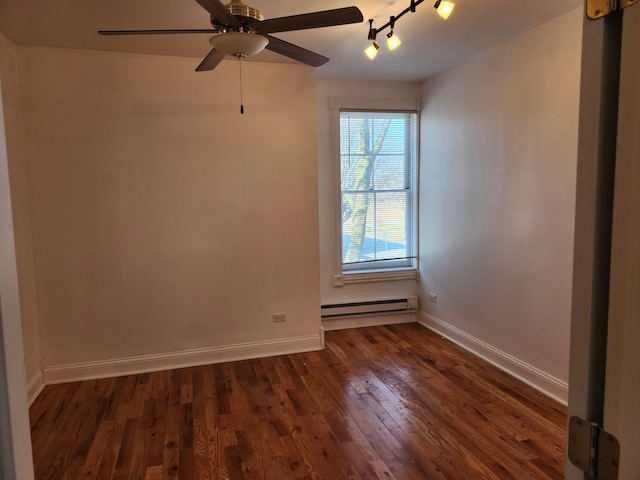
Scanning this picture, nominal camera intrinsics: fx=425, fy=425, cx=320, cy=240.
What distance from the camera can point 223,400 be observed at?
3.09m

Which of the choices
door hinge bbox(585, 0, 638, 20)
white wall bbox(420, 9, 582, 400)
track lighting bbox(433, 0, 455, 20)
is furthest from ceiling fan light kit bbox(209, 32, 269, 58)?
white wall bbox(420, 9, 582, 400)

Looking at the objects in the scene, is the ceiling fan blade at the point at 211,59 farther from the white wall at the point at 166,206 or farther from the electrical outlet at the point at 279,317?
the electrical outlet at the point at 279,317

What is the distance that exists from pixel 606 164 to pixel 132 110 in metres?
3.49

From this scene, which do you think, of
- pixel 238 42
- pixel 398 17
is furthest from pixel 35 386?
pixel 398 17

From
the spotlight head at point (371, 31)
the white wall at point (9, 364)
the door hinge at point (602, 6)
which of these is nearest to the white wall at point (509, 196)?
the spotlight head at point (371, 31)

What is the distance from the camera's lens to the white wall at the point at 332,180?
4.39m

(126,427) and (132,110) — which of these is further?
(132,110)

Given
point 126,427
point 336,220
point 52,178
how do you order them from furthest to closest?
point 336,220 < point 52,178 < point 126,427

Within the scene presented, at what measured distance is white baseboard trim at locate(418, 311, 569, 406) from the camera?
9.84ft

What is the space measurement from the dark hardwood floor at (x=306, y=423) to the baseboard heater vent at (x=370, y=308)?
83 centimetres

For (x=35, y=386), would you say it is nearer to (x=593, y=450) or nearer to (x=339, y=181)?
(x=339, y=181)

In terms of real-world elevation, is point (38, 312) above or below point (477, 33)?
below

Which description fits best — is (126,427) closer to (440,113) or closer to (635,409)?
(635,409)

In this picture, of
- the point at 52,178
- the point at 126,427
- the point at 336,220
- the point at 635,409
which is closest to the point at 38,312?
the point at 52,178
